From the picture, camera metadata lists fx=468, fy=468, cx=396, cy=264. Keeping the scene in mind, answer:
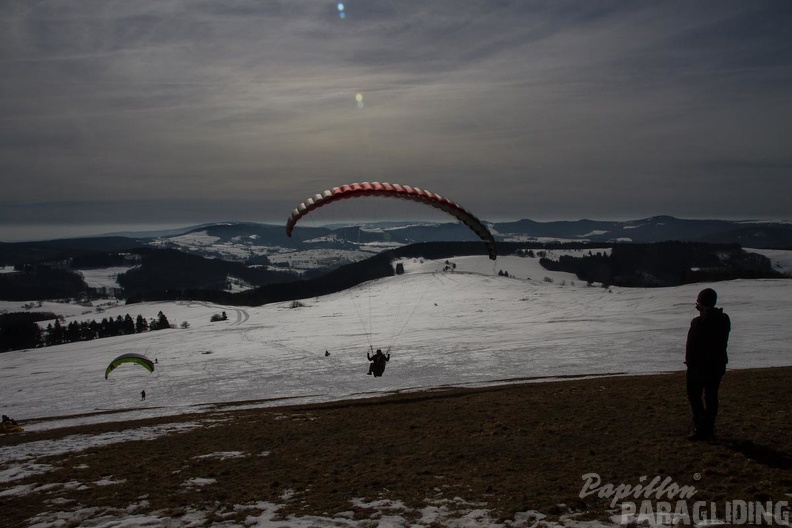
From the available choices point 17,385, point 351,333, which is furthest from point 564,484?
point 351,333

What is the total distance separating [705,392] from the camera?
903cm

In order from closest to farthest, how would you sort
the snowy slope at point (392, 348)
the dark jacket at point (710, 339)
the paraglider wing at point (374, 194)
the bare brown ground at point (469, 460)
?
the bare brown ground at point (469, 460) → the dark jacket at point (710, 339) → the paraglider wing at point (374, 194) → the snowy slope at point (392, 348)

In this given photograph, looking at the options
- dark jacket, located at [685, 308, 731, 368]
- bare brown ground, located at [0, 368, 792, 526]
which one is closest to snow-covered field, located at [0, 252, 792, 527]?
bare brown ground, located at [0, 368, 792, 526]

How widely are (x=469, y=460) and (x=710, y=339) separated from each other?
5352mm

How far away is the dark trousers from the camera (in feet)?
29.7

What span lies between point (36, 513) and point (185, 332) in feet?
403

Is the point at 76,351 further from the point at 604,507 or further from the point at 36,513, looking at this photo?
the point at 604,507

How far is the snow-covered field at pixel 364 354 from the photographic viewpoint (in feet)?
106

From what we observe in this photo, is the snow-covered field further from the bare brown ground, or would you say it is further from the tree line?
the tree line

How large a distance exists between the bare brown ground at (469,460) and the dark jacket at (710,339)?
1.66 m

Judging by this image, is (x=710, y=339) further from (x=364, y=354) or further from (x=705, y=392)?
(x=364, y=354)

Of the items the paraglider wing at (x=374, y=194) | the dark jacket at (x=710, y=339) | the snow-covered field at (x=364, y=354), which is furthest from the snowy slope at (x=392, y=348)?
the dark jacket at (x=710, y=339)

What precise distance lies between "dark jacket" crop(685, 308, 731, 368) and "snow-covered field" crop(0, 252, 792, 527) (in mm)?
4529

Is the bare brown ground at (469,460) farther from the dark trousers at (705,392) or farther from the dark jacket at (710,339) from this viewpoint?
the dark jacket at (710,339)
